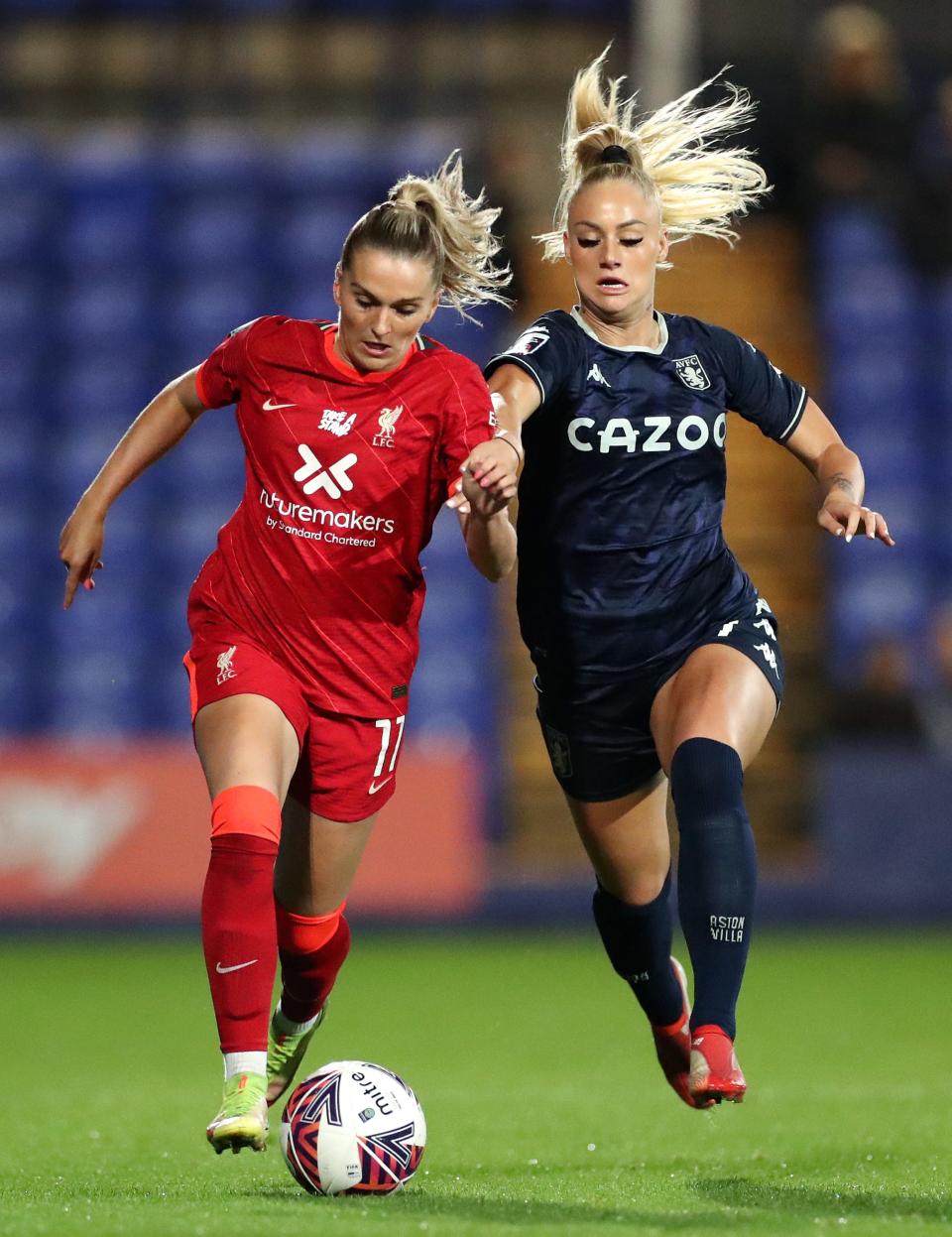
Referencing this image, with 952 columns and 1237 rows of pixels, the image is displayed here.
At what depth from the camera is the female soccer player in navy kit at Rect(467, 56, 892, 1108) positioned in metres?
5.14

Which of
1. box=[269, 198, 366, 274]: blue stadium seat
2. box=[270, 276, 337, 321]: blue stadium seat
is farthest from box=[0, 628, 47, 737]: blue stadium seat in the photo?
box=[269, 198, 366, 274]: blue stadium seat

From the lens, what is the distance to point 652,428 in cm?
534

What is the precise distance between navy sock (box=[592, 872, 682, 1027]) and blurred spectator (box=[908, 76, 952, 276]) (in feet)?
34.5

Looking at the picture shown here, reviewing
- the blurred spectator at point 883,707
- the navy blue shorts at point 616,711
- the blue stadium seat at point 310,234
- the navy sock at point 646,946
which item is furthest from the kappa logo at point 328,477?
the blue stadium seat at point 310,234

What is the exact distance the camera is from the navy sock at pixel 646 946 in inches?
236

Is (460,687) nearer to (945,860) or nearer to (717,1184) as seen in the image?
(945,860)

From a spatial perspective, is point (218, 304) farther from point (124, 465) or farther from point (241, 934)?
point (241, 934)

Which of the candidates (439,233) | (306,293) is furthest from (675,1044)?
(306,293)

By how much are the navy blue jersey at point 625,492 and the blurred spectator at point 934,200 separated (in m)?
10.5

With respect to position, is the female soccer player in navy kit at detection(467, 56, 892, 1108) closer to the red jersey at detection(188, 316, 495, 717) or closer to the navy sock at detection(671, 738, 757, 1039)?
the navy sock at detection(671, 738, 757, 1039)

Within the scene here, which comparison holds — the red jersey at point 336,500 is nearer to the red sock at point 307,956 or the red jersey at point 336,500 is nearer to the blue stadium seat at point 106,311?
the red sock at point 307,956

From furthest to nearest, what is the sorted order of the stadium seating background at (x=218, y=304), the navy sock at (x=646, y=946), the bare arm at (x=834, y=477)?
the stadium seating background at (x=218, y=304) → the navy sock at (x=646, y=946) → the bare arm at (x=834, y=477)

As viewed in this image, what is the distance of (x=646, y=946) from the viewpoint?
6.01 meters

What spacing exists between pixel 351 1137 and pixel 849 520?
195cm
